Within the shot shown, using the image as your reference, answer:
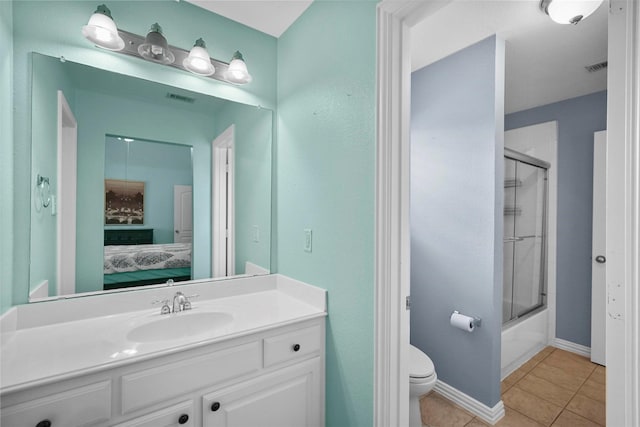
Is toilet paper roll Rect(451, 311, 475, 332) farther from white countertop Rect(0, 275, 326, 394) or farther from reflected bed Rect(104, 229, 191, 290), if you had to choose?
reflected bed Rect(104, 229, 191, 290)

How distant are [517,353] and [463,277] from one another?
1118mm

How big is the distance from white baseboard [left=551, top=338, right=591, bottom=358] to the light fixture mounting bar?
3742 millimetres

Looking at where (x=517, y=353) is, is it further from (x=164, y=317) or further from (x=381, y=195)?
(x=164, y=317)

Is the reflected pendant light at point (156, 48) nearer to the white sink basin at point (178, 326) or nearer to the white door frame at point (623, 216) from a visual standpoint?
the white sink basin at point (178, 326)

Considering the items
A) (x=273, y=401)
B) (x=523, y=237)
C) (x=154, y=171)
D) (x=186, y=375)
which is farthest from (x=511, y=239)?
(x=154, y=171)

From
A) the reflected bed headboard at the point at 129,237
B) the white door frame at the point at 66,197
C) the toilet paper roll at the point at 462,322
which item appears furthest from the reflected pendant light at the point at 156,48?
the toilet paper roll at the point at 462,322

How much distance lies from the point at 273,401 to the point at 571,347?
10.1 feet

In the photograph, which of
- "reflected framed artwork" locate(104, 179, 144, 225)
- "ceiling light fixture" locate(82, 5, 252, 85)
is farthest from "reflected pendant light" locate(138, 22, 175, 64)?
"reflected framed artwork" locate(104, 179, 144, 225)

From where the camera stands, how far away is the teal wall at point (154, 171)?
4.66 ft

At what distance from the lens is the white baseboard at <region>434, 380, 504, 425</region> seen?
5.94ft

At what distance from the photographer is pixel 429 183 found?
219 cm

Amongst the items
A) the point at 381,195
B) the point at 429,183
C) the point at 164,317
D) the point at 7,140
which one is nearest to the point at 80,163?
the point at 7,140

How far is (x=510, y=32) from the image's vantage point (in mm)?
1820

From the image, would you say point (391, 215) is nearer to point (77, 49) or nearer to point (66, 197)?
point (66, 197)
